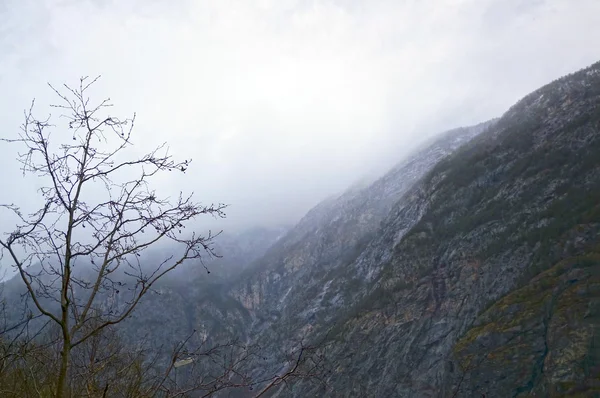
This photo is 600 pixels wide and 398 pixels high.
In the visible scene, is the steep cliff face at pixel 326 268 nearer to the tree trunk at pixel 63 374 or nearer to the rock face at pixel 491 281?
the rock face at pixel 491 281

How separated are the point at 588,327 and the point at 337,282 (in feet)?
293

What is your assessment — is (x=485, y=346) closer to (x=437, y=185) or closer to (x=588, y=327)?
(x=588, y=327)

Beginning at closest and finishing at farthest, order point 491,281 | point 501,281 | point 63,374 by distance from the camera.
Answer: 1. point 63,374
2. point 501,281
3. point 491,281

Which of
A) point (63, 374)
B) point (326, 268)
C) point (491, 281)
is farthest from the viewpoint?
point (326, 268)

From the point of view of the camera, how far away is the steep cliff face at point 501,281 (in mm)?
32469

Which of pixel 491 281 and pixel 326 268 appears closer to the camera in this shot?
pixel 491 281

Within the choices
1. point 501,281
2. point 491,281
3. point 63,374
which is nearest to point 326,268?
point 491,281

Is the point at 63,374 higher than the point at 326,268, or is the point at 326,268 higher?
the point at 63,374

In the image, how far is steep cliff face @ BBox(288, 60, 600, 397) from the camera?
32.5 metres

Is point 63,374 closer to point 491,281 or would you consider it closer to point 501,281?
point 501,281

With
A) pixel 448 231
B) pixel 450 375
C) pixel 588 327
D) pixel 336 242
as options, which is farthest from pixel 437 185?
pixel 336 242

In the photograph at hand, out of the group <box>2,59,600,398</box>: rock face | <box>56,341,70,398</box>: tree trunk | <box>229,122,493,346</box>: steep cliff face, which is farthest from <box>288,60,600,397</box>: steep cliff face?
<box>229,122,493,346</box>: steep cliff face

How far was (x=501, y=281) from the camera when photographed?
49.1 m

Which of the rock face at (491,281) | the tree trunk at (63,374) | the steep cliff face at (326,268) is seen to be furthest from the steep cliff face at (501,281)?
the steep cliff face at (326,268)
